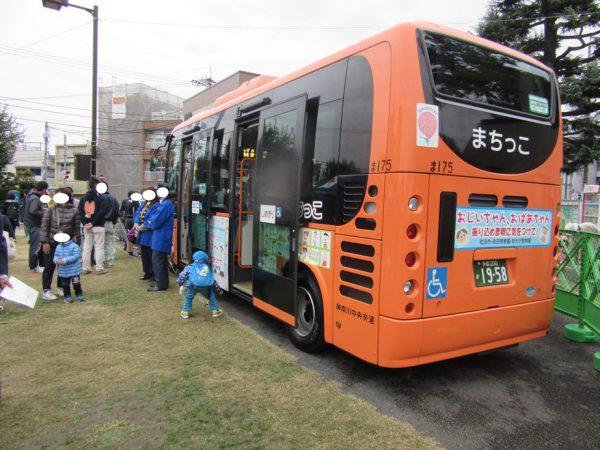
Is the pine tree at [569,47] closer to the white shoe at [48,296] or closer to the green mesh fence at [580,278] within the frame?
the green mesh fence at [580,278]

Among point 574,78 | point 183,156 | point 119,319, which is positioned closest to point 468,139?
point 119,319

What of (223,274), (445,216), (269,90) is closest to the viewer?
(445,216)

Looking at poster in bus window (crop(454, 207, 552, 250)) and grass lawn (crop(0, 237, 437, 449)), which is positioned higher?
poster in bus window (crop(454, 207, 552, 250))

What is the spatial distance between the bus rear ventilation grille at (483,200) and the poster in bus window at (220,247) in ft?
11.8

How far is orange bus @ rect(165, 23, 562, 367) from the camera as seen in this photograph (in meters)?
3.26

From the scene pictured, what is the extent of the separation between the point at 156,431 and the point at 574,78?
14.6m

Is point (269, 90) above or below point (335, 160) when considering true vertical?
above

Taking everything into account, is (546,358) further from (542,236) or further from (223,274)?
(223,274)

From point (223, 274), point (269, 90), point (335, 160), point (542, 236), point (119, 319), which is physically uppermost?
point (269, 90)

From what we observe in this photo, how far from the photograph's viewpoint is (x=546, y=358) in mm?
4531

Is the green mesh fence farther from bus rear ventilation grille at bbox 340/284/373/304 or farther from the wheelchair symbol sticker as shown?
bus rear ventilation grille at bbox 340/284/373/304

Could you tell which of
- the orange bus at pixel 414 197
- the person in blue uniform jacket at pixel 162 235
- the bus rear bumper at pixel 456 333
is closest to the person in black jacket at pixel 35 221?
the person in blue uniform jacket at pixel 162 235

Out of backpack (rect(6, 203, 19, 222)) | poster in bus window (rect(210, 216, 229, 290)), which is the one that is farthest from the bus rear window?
backpack (rect(6, 203, 19, 222))

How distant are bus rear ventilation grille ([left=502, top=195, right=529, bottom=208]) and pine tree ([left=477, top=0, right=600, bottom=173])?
10.9 metres
